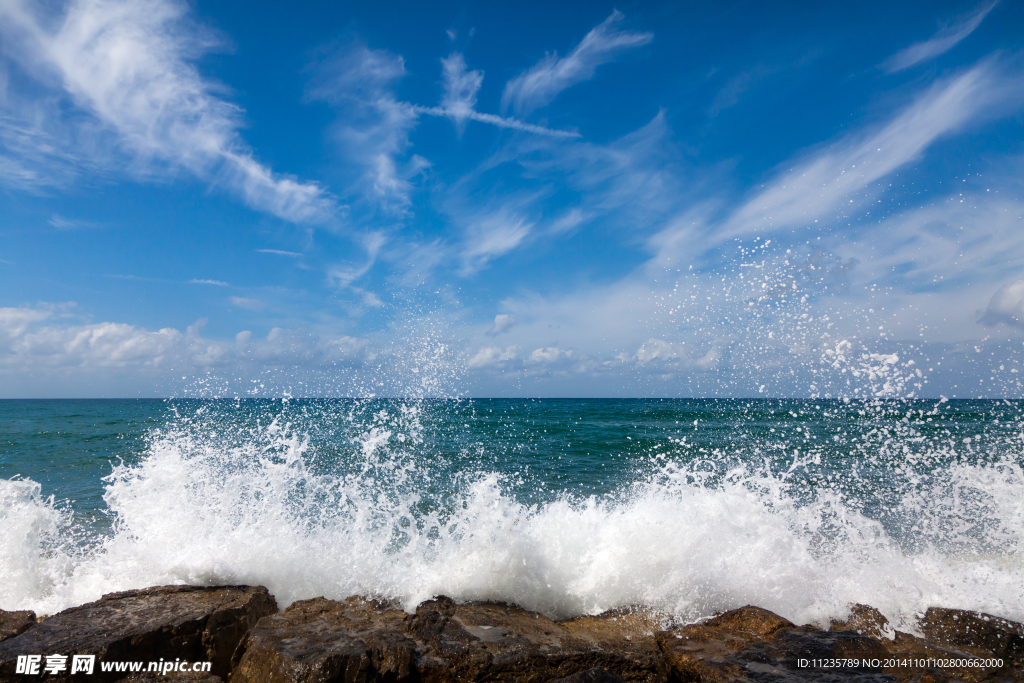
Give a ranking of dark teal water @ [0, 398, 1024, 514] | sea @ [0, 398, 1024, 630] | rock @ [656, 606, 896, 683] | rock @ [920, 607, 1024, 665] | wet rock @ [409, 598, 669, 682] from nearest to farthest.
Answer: rock @ [656, 606, 896, 683], wet rock @ [409, 598, 669, 682], rock @ [920, 607, 1024, 665], sea @ [0, 398, 1024, 630], dark teal water @ [0, 398, 1024, 514]

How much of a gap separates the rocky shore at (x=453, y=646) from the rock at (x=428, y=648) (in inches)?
0.4

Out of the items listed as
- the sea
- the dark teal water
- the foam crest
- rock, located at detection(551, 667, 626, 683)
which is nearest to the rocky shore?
rock, located at detection(551, 667, 626, 683)

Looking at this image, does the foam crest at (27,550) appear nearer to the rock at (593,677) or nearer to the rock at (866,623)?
the rock at (593,677)

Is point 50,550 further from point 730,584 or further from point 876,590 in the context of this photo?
point 876,590

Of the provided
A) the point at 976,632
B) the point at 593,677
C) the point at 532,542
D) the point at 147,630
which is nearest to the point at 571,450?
the point at 532,542

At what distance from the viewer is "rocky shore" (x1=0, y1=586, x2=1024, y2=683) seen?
3.58m

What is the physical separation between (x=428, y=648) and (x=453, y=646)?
0.20 m

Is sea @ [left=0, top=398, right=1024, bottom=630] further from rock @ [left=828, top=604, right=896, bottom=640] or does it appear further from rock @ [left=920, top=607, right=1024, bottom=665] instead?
rock @ [left=920, top=607, right=1024, bottom=665]

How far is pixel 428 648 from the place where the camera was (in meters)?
4.01

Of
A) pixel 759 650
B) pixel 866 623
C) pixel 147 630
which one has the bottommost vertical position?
pixel 866 623

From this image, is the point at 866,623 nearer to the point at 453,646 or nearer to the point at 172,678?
the point at 453,646

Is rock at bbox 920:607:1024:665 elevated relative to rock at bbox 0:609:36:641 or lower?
lower

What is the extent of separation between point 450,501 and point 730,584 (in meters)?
4.96

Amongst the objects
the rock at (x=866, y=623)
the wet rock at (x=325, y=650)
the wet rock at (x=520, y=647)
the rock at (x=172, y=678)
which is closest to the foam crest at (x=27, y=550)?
the rock at (x=172, y=678)
